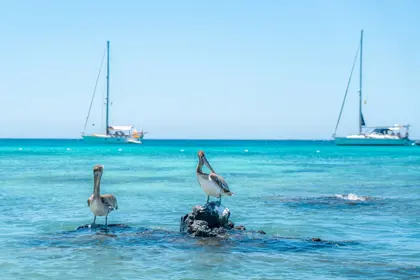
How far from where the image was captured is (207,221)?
12.8m

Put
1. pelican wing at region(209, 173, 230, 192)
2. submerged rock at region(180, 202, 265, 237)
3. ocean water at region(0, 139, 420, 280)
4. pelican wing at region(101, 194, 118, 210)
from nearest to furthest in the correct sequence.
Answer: ocean water at region(0, 139, 420, 280), submerged rock at region(180, 202, 265, 237), pelican wing at region(209, 173, 230, 192), pelican wing at region(101, 194, 118, 210)

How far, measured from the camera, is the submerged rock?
41.2 feet

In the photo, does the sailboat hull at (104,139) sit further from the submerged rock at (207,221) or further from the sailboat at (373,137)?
the submerged rock at (207,221)

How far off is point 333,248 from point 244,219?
16.6ft

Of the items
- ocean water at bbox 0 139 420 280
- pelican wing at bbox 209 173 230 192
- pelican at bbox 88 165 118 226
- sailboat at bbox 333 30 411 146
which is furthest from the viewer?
sailboat at bbox 333 30 411 146

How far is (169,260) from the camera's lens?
423 inches

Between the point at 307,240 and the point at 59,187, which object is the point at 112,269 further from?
Answer: the point at 59,187

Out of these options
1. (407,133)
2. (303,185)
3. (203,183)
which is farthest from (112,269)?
(407,133)

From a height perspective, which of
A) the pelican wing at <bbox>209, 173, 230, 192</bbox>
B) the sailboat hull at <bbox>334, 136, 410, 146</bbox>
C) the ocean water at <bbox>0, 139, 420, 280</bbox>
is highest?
the sailboat hull at <bbox>334, 136, 410, 146</bbox>

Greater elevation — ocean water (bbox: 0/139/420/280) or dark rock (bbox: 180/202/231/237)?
dark rock (bbox: 180/202/231/237)

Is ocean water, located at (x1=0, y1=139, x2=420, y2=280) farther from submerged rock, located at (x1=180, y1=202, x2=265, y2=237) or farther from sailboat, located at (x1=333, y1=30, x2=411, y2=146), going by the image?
sailboat, located at (x1=333, y1=30, x2=411, y2=146)

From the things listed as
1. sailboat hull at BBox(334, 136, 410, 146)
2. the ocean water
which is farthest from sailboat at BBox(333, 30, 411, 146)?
the ocean water

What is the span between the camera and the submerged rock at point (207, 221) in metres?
12.6

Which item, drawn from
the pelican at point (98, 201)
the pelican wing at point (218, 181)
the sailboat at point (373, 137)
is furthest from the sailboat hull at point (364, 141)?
the pelican at point (98, 201)
